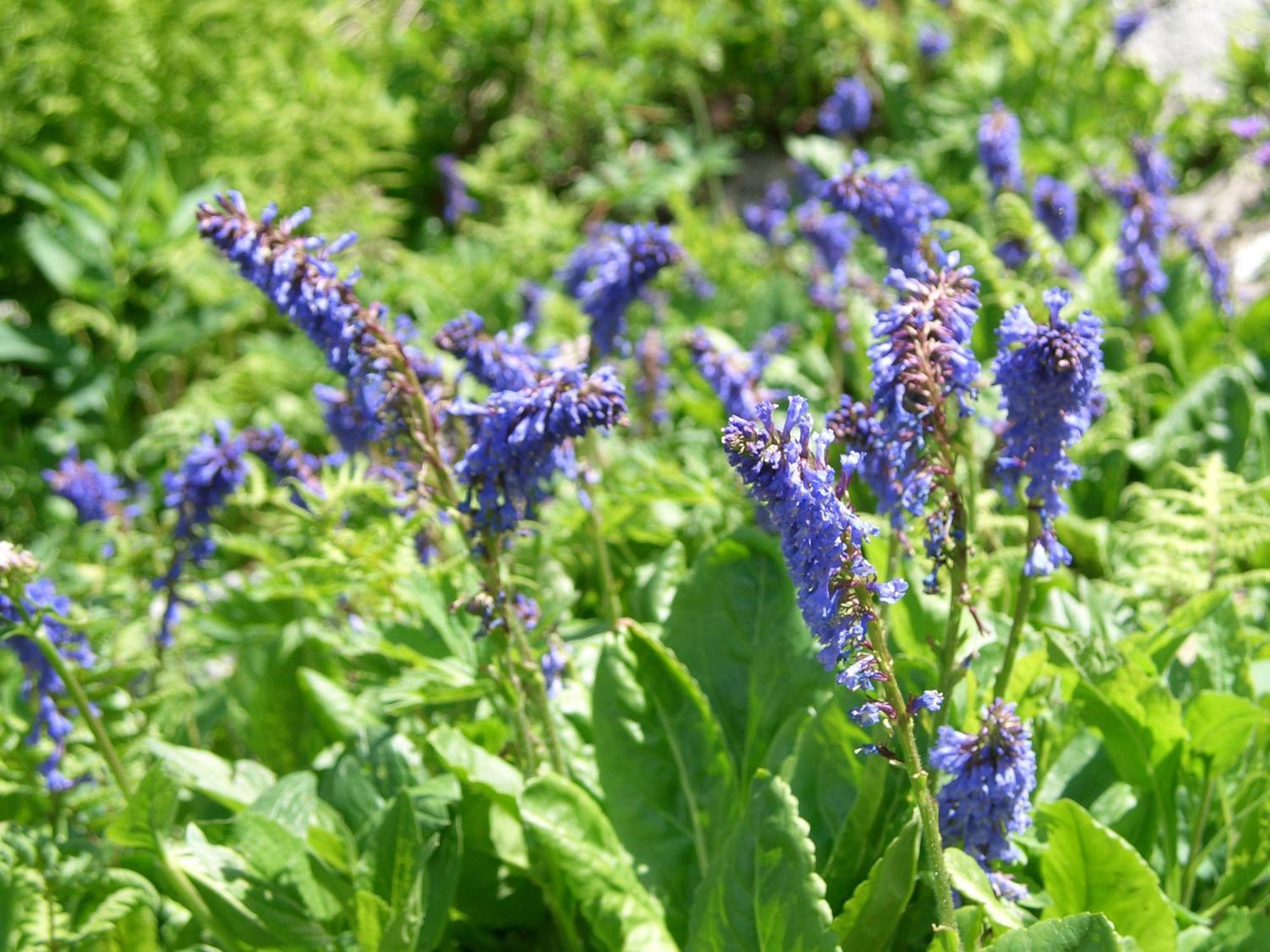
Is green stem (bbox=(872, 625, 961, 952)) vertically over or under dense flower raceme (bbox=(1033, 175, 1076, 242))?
under

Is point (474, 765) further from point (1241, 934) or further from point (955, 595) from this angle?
point (1241, 934)

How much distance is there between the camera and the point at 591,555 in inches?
135

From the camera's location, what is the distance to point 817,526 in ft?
5.25

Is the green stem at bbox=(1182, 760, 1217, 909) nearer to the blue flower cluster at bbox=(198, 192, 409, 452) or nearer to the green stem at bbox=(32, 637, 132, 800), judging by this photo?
the blue flower cluster at bbox=(198, 192, 409, 452)

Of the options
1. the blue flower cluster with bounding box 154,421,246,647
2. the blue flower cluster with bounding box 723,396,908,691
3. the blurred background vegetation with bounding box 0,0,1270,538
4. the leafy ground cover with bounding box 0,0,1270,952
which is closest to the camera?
the blue flower cluster with bounding box 723,396,908,691

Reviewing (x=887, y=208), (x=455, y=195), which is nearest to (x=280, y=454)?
(x=887, y=208)

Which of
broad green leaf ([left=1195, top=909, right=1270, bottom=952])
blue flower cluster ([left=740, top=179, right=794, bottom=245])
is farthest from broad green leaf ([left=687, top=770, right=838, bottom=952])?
blue flower cluster ([left=740, top=179, right=794, bottom=245])

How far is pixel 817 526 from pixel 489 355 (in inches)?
52.2

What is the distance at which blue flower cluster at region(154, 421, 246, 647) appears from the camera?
3.12 meters

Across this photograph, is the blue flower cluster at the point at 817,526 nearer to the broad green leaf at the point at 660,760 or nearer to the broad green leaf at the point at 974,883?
the broad green leaf at the point at 974,883

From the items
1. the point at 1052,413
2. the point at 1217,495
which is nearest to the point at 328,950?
the point at 1052,413

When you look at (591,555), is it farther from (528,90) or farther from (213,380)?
(528,90)

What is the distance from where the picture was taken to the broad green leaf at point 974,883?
74.6 inches

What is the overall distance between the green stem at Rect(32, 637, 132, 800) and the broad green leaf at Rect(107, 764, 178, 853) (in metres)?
0.04
